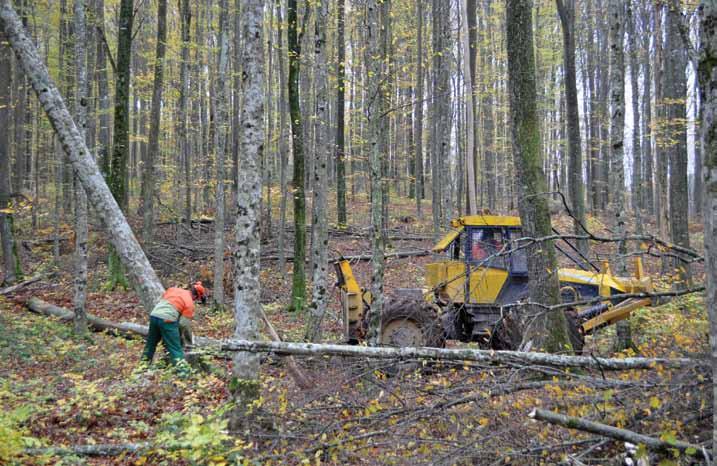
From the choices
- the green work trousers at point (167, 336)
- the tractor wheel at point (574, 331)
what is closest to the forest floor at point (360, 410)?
the green work trousers at point (167, 336)

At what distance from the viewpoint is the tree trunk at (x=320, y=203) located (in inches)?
364

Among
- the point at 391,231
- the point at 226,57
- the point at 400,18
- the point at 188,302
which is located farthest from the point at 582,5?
the point at 188,302

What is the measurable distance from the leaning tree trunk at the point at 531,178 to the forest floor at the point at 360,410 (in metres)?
0.83

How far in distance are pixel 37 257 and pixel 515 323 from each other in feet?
58.5

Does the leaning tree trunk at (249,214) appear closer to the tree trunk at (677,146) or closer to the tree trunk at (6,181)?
the tree trunk at (677,146)

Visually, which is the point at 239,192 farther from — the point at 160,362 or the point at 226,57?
the point at 226,57

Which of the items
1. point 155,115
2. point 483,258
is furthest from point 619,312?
point 155,115

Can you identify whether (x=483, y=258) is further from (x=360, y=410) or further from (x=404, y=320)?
(x=360, y=410)

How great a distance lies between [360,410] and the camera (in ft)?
17.1

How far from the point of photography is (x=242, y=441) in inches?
193

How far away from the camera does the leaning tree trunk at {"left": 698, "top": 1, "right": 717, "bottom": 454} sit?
8.42 feet

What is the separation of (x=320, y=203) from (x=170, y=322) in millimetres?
3899

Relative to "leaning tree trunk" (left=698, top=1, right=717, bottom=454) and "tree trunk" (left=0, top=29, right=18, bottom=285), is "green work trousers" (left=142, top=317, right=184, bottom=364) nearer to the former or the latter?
"leaning tree trunk" (left=698, top=1, right=717, bottom=454)

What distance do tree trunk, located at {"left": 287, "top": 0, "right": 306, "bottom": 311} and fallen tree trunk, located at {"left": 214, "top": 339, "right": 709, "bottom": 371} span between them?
7.46 m
